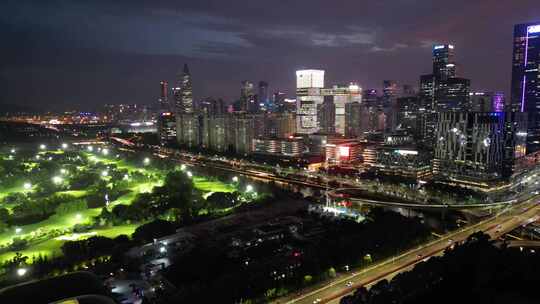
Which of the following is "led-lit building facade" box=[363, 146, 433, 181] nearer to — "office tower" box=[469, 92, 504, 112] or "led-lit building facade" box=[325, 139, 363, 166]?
"led-lit building facade" box=[325, 139, 363, 166]

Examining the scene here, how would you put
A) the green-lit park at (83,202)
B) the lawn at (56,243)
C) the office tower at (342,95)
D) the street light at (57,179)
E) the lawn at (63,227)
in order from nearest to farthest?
the lawn at (56,243)
the lawn at (63,227)
the green-lit park at (83,202)
the street light at (57,179)
the office tower at (342,95)

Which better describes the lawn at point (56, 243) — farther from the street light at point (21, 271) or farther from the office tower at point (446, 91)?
the office tower at point (446, 91)

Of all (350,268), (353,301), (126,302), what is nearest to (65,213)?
(126,302)

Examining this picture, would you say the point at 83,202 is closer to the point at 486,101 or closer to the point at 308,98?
the point at 308,98

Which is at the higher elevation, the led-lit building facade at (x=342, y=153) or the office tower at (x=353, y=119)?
the office tower at (x=353, y=119)

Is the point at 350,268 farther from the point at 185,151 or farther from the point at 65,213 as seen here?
the point at 185,151

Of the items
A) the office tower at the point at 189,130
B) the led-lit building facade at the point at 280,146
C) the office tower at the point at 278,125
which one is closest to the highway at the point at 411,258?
the led-lit building facade at the point at 280,146

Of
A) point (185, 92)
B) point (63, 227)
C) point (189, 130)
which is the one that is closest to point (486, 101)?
point (189, 130)
